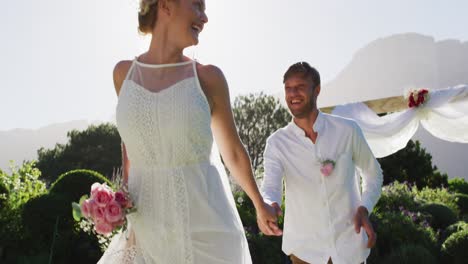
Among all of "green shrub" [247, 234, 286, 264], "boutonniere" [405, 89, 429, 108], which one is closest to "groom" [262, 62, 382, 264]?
"green shrub" [247, 234, 286, 264]

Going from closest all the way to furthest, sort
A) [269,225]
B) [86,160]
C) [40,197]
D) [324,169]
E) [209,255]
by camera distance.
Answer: [209,255]
[269,225]
[324,169]
[40,197]
[86,160]

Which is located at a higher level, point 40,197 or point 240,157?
point 240,157

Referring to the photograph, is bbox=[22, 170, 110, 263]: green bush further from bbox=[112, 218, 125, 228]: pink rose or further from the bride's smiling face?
the bride's smiling face

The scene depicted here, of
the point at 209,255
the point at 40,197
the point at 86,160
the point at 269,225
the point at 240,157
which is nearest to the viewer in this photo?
the point at 209,255

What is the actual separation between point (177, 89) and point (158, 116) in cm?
16

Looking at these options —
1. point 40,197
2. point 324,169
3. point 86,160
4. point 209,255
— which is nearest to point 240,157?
point 209,255

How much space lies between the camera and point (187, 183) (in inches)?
100.0

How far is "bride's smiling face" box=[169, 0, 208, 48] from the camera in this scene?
8.79 ft

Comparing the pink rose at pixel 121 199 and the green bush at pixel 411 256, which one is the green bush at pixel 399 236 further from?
the pink rose at pixel 121 199

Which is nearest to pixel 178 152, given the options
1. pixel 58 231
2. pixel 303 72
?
pixel 303 72

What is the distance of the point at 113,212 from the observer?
8.30 ft

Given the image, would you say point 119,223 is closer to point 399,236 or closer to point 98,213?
point 98,213

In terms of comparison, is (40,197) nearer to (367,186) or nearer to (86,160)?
(367,186)

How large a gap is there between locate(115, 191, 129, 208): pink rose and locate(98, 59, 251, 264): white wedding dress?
0.08 m
